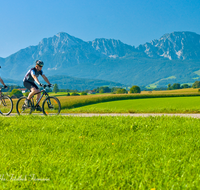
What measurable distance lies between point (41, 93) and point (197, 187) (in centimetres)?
949

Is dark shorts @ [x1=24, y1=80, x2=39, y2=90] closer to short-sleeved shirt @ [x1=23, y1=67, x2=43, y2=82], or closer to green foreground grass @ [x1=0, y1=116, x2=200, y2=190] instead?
short-sleeved shirt @ [x1=23, y1=67, x2=43, y2=82]

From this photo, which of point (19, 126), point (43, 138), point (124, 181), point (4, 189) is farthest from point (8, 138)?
point (124, 181)

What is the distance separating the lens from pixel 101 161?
13.1ft

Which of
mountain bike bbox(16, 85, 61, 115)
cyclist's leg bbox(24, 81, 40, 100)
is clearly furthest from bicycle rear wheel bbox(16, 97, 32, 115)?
cyclist's leg bbox(24, 81, 40, 100)

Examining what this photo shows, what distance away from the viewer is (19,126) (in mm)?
7465

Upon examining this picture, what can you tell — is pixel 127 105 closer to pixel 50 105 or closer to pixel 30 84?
pixel 50 105

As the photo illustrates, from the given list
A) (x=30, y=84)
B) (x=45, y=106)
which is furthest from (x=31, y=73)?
(x=45, y=106)

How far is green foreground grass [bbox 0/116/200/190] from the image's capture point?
10.7 feet

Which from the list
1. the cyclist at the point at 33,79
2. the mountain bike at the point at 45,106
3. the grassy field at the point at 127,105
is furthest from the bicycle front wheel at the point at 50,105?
the grassy field at the point at 127,105

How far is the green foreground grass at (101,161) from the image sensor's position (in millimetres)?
3270

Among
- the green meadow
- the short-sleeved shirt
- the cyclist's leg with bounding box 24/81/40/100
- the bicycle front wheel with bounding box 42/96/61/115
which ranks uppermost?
the short-sleeved shirt

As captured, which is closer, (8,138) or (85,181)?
(85,181)

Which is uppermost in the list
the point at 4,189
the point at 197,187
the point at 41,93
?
the point at 41,93

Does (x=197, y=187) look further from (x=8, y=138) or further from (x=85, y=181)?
(x=8, y=138)
